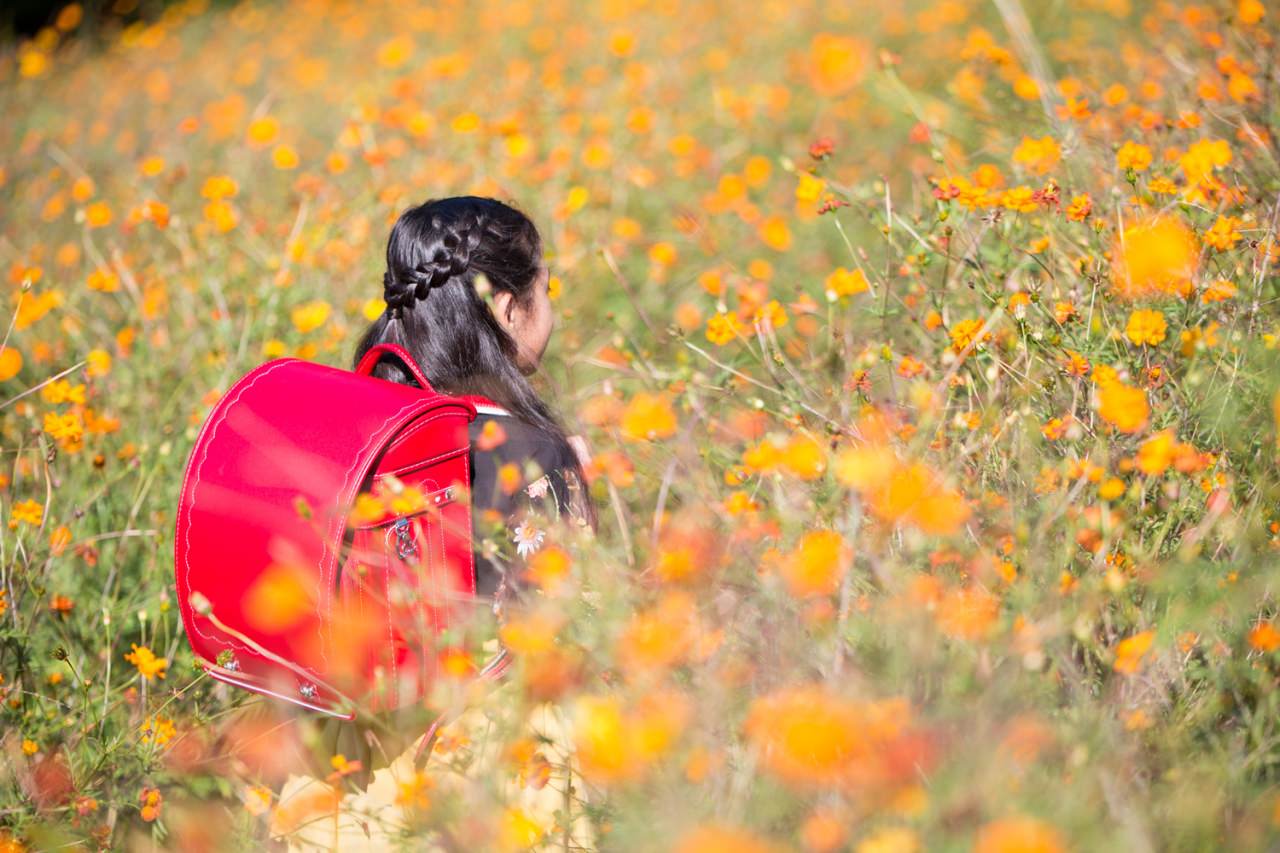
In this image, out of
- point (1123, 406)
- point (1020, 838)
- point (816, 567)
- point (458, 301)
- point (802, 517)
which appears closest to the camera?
point (1020, 838)

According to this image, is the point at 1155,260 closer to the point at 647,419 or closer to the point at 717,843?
the point at 647,419

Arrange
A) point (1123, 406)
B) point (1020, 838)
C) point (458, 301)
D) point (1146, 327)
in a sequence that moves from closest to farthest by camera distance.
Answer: point (1020, 838) < point (1123, 406) < point (1146, 327) < point (458, 301)

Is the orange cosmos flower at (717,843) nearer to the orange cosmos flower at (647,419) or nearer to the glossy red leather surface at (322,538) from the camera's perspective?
the glossy red leather surface at (322,538)

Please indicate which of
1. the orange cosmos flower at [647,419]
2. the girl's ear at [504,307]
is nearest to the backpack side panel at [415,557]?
the orange cosmos flower at [647,419]

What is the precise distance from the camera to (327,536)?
142 cm

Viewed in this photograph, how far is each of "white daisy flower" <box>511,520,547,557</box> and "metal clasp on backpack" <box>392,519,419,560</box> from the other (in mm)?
198

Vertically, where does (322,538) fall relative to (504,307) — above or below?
below

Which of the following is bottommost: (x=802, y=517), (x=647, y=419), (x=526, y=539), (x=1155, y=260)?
(x=526, y=539)

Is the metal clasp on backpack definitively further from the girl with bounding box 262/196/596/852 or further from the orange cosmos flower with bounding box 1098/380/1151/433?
the orange cosmos flower with bounding box 1098/380/1151/433

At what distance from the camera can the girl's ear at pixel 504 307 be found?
2021 mm

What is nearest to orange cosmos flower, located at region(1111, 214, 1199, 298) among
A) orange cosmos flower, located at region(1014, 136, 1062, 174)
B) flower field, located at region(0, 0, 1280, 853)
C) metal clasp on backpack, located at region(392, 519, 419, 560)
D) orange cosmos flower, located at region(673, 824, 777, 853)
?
flower field, located at region(0, 0, 1280, 853)

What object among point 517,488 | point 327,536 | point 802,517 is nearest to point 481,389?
point 517,488

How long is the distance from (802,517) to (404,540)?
581mm

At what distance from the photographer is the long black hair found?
1.98m
